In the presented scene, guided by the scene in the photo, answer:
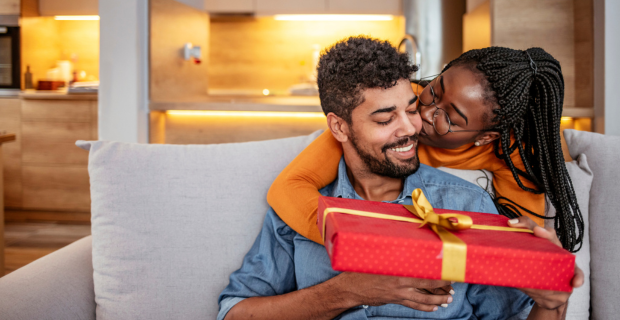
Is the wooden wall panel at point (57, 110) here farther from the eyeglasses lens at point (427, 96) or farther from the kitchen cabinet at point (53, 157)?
the eyeglasses lens at point (427, 96)

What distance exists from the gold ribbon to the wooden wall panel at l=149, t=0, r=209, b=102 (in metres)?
1.72

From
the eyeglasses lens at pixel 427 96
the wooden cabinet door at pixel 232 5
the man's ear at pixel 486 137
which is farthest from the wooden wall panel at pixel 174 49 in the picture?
the man's ear at pixel 486 137

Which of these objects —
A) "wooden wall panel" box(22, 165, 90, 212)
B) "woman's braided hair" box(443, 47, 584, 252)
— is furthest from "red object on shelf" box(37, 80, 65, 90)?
"woman's braided hair" box(443, 47, 584, 252)

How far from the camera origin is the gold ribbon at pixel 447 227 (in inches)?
22.9

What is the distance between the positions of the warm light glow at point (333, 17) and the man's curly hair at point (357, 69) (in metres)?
2.66

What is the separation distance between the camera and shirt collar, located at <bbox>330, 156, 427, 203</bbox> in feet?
3.34

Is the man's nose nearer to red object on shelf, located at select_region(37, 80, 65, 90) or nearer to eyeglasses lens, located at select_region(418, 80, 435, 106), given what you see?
eyeglasses lens, located at select_region(418, 80, 435, 106)

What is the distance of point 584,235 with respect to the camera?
3.43ft

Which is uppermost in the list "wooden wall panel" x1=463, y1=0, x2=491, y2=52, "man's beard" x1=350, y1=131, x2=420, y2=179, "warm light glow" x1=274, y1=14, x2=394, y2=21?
"warm light glow" x1=274, y1=14, x2=394, y2=21

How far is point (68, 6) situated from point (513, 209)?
3898 mm

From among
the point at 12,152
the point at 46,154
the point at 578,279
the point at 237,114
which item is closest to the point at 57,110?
the point at 46,154

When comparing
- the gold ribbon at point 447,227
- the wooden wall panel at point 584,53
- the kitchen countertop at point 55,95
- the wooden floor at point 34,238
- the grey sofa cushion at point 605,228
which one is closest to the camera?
the gold ribbon at point 447,227

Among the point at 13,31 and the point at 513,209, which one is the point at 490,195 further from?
the point at 13,31

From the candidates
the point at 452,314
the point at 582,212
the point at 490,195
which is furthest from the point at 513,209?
the point at 452,314
